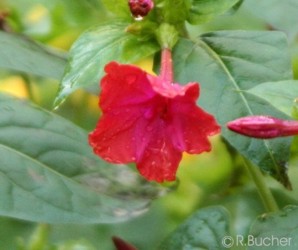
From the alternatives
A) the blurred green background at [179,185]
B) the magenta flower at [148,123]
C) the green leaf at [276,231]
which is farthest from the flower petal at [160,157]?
the blurred green background at [179,185]

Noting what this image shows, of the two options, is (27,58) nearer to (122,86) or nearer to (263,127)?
(122,86)

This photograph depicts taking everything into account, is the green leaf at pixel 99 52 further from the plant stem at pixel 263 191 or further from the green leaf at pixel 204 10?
the plant stem at pixel 263 191

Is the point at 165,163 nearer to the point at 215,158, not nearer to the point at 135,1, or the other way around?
the point at 135,1

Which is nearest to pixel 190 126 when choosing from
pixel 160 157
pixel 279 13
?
pixel 160 157

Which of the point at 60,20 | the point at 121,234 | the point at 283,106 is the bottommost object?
A: the point at 121,234

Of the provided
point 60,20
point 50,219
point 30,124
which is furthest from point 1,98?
point 60,20

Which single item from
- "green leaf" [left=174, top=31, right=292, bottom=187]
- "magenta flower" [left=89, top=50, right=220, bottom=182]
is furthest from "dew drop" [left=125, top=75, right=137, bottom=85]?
"green leaf" [left=174, top=31, right=292, bottom=187]
